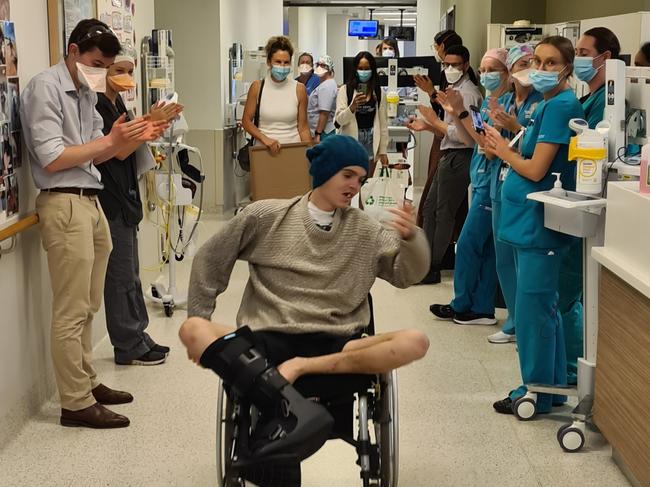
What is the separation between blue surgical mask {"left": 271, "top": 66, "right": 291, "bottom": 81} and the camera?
6.23 metres

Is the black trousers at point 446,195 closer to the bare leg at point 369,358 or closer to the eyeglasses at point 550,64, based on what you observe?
the eyeglasses at point 550,64

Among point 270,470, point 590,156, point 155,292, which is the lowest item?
point 155,292

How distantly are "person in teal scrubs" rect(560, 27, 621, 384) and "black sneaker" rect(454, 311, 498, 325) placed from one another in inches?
45.5

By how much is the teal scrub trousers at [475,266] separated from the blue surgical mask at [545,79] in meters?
1.42

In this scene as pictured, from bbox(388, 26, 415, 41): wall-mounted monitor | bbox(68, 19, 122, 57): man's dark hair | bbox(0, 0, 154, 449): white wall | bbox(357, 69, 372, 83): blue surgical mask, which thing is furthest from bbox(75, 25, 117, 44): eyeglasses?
bbox(388, 26, 415, 41): wall-mounted monitor

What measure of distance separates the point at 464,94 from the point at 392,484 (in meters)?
3.61

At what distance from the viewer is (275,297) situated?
9.00 feet

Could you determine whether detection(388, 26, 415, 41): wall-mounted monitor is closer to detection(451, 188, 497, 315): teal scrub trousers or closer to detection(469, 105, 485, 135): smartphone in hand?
detection(451, 188, 497, 315): teal scrub trousers

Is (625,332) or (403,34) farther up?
(403,34)

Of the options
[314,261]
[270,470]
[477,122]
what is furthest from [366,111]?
[270,470]

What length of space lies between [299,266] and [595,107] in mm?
1551

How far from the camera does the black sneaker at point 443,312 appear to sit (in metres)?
5.30

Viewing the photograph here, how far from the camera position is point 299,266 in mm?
2736

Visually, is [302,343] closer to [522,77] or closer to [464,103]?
[522,77]
